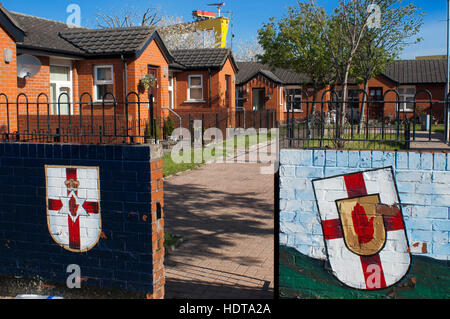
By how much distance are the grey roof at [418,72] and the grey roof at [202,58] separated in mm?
16247

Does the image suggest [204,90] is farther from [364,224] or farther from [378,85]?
[364,224]

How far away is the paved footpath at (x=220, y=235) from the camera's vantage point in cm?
557

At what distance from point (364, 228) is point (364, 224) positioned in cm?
4

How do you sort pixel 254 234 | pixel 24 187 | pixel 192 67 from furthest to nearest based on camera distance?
pixel 192 67 < pixel 254 234 < pixel 24 187

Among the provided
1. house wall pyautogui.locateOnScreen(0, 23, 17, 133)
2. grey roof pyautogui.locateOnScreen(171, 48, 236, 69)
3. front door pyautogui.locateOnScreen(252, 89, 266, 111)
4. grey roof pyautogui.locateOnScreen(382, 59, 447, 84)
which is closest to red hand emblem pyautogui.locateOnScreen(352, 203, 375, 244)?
house wall pyautogui.locateOnScreen(0, 23, 17, 133)

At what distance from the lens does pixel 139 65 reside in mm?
17812

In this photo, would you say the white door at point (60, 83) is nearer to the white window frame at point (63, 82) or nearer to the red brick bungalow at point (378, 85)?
the white window frame at point (63, 82)

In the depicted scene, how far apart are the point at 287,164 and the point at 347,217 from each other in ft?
2.33

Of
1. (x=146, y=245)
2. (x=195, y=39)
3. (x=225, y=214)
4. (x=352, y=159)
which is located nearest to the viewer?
(x=352, y=159)

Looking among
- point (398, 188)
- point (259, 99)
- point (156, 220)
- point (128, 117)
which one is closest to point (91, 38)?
point (128, 117)

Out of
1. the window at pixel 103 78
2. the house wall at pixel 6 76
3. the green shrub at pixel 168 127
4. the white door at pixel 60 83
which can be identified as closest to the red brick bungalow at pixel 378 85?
the green shrub at pixel 168 127

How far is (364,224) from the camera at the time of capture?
420 centimetres
